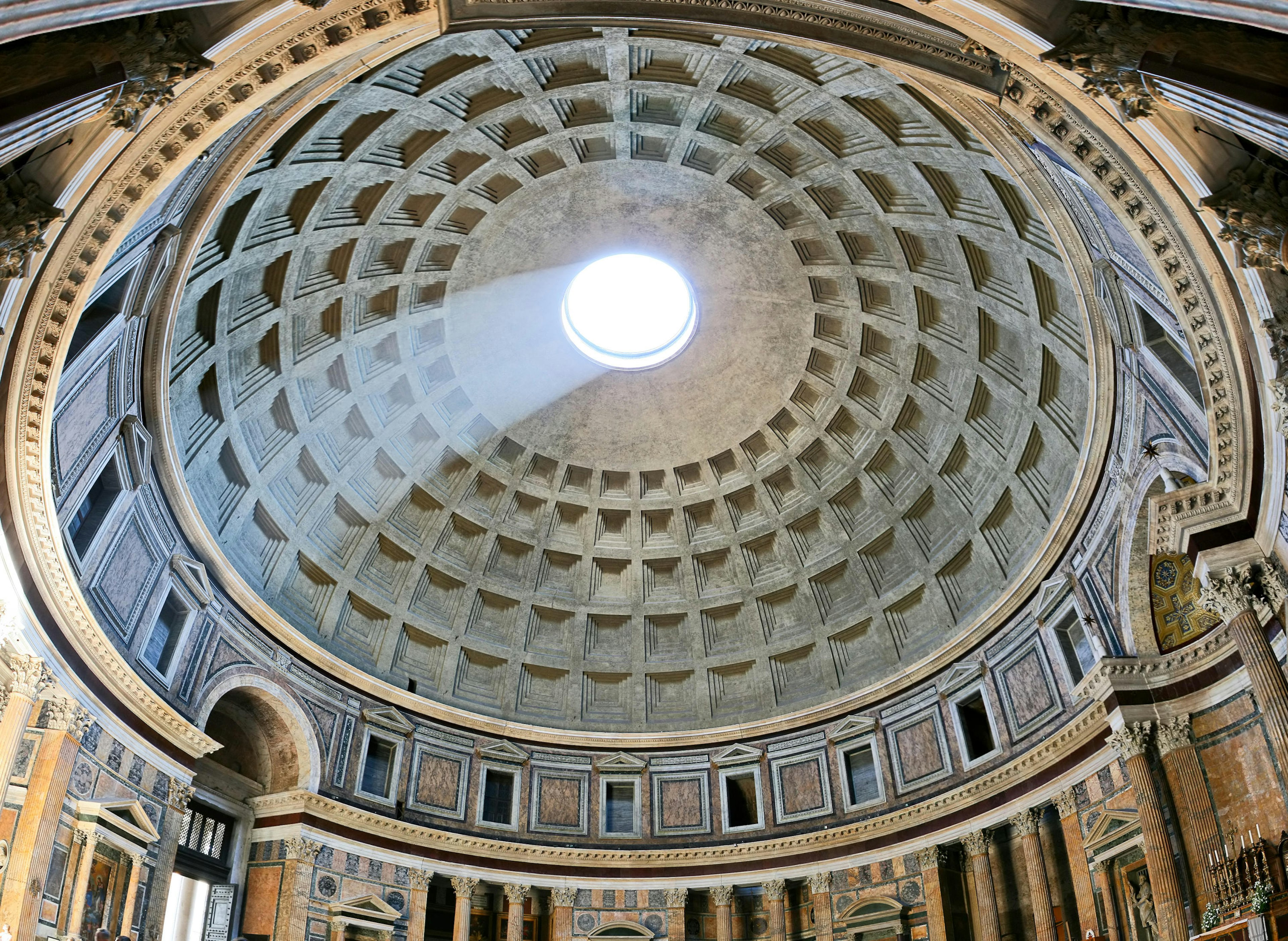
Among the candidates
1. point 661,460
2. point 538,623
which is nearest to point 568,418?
point 661,460

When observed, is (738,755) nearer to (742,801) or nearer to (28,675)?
(742,801)

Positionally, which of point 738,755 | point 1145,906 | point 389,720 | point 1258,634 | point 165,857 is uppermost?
point 389,720

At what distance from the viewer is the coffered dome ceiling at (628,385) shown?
25.8 metres

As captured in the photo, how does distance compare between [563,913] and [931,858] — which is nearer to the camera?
[931,858]

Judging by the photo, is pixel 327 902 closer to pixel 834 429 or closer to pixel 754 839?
pixel 754 839

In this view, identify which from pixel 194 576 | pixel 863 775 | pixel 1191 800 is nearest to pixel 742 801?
pixel 863 775

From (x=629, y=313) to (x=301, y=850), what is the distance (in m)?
21.1

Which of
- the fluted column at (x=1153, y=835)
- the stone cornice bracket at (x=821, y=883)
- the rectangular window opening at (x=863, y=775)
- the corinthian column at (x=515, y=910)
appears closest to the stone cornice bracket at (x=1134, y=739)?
the fluted column at (x=1153, y=835)

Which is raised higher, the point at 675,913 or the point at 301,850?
the point at 301,850

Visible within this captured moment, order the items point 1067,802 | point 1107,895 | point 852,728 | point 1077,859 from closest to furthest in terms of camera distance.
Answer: point 1107,895
point 1077,859
point 1067,802
point 852,728

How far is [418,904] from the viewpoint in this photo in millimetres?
29062

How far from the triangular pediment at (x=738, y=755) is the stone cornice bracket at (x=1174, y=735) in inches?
562

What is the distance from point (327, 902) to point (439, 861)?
3.83 metres

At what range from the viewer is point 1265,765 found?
19234mm
